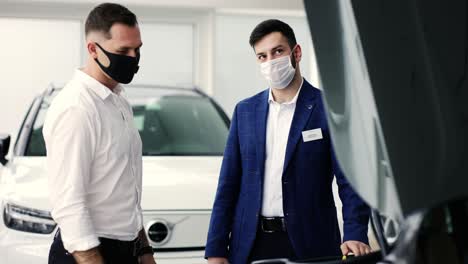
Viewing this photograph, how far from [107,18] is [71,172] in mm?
551

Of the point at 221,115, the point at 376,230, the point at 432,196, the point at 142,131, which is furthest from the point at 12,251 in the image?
the point at 432,196

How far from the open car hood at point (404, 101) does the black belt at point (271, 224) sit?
1.51 metres

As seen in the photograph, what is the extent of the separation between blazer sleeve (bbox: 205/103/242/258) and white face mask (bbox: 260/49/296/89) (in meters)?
0.27

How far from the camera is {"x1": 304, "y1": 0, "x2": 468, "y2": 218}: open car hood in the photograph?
125cm

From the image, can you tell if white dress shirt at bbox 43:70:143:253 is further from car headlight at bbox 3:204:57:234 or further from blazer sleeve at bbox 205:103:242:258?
car headlight at bbox 3:204:57:234

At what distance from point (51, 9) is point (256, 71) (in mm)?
2958

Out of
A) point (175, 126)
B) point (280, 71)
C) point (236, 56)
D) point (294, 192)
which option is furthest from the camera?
point (236, 56)

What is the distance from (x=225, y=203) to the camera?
3006mm

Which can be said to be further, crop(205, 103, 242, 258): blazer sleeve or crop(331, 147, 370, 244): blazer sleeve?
crop(205, 103, 242, 258): blazer sleeve

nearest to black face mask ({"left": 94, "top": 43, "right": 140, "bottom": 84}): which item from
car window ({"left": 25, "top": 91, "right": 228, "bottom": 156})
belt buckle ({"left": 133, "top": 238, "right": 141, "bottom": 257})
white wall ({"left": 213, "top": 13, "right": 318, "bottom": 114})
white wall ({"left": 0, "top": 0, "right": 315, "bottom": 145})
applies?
belt buckle ({"left": 133, "top": 238, "right": 141, "bottom": 257})

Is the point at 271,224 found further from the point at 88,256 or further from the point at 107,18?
the point at 107,18

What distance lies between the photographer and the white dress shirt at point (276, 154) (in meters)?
2.89

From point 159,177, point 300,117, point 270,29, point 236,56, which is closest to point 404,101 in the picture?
point 300,117

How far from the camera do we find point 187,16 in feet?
33.4
